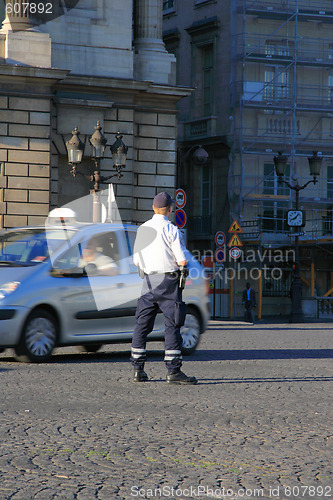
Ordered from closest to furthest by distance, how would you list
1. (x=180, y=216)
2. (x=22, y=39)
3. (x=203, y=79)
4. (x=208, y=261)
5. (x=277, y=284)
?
(x=180, y=216) < (x=22, y=39) < (x=208, y=261) < (x=277, y=284) < (x=203, y=79)

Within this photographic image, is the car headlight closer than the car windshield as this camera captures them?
Yes

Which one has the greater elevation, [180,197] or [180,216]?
[180,197]

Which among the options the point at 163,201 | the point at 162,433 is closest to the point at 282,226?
the point at 163,201

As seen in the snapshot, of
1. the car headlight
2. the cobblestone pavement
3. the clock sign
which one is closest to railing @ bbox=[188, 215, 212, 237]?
the clock sign

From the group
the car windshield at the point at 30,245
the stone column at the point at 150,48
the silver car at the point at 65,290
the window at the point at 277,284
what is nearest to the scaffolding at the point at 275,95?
the window at the point at 277,284

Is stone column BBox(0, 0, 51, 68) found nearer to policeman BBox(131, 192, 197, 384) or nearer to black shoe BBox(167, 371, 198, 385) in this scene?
policeman BBox(131, 192, 197, 384)

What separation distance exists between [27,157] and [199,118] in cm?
1687

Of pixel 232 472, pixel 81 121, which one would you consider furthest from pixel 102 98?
pixel 232 472

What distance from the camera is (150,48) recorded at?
103ft

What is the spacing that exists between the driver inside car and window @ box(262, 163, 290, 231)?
28.8m

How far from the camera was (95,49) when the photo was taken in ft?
97.9

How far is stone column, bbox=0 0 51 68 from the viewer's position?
27.5 metres

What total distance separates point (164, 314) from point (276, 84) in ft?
111

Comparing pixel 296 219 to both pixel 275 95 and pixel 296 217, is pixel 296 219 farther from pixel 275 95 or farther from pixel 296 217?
pixel 275 95
